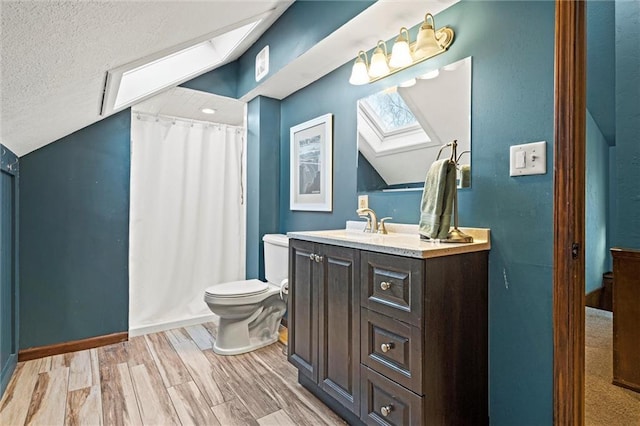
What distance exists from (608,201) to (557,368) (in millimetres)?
2640

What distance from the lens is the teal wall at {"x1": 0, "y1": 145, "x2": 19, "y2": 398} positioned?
6.05ft

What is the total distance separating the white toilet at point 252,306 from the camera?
7.31ft

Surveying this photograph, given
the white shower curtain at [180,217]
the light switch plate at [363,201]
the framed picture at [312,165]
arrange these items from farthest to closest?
the white shower curtain at [180,217] < the framed picture at [312,165] < the light switch plate at [363,201]

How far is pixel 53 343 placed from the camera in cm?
226

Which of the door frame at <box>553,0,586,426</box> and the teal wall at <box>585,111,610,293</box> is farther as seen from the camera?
the teal wall at <box>585,111,610,293</box>

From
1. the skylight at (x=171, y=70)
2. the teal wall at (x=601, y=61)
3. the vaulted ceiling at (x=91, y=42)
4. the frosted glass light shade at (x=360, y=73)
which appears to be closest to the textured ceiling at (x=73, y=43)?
the vaulted ceiling at (x=91, y=42)

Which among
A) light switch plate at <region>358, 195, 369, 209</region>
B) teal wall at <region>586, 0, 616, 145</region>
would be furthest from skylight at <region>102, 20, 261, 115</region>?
teal wall at <region>586, 0, 616, 145</region>

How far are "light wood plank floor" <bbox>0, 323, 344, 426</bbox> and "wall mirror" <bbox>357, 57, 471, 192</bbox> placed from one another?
4.21ft

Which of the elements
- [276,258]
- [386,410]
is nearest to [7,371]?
[276,258]

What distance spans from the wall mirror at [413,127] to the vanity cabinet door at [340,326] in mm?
602

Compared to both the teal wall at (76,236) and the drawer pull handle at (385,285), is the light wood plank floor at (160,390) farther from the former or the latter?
the drawer pull handle at (385,285)

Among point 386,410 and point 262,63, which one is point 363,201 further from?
point 262,63

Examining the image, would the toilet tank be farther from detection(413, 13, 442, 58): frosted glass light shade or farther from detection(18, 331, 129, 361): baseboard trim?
detection(413, 13, 442, 58): frosted glass light shade

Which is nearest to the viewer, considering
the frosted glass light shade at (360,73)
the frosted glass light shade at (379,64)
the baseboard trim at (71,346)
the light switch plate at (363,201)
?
the frosted glass light shade at (379,64)
